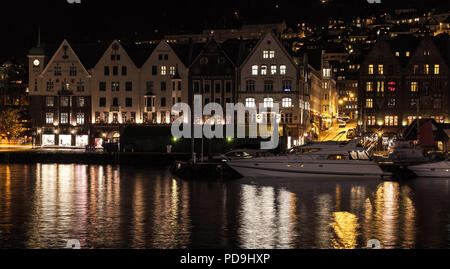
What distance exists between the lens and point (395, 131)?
114938 millimetres

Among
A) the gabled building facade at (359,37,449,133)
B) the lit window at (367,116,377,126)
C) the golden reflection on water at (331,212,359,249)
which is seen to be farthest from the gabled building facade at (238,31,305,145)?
the golden reflection on water at (331,212,359,249)

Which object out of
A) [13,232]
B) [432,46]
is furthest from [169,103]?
[13,232]

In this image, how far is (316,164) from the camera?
65.3 meters

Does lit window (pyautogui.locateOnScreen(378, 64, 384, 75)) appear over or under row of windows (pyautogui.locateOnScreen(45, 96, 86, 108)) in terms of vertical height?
over

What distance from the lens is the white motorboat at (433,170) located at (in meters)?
68.8

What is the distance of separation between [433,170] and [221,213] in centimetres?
3383

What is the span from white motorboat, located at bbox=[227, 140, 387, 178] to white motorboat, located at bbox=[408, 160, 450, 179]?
→ 5.28 meters

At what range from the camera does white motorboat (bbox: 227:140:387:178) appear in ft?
213

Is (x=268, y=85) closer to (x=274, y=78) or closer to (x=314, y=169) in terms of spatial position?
(x=274, y=78)

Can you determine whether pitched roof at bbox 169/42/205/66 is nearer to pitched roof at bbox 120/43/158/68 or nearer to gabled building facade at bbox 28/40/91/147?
pitched roof at bbox 120/43/158/68

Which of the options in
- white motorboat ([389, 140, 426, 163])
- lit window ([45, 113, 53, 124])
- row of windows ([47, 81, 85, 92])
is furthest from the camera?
lit window ([45, 113, 53, 124])

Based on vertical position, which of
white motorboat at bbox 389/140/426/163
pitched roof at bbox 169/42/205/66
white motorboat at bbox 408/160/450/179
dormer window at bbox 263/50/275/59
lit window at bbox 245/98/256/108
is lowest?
white motorboat at bbox 408/160/450/179
